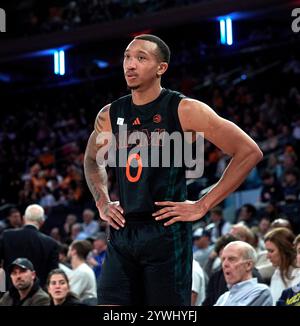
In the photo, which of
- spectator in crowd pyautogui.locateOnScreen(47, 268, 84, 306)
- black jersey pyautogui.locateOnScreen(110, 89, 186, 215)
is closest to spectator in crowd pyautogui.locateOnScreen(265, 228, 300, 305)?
spectator in crowd pyautogui.locateOnScreen(47, 268, 84, 306)

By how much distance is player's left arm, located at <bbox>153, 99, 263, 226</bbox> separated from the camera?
318cm

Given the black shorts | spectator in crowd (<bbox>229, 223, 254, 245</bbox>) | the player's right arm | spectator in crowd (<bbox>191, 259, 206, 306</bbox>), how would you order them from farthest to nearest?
spectator in crowd (<bbox>229, 223, 254, 245</bbox>) < spectator in crowd (<bbox>191, 259, 206, 306</bbox>) < the player's right arm < the black shorts

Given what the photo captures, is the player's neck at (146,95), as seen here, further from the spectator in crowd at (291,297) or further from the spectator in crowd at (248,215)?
the spectator in crowd at (248,215)

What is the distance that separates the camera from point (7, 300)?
19.4 ft

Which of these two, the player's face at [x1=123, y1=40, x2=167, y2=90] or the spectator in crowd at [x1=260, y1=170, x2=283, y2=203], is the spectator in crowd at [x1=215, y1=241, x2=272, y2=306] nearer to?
the player's face at [x1=123, y1=40, x2=167, y2=90]

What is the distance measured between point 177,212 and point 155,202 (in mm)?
110

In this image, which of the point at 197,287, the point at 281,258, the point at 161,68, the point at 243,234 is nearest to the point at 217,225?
the point at 243,234

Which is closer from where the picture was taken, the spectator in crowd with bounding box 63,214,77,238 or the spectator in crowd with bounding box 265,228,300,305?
the spectator in crowd with bounding box 265,228,300,305

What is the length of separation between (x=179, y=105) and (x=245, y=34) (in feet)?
43.8

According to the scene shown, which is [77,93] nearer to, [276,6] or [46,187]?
[46,187]

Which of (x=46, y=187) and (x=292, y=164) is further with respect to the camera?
(x=46, y=187)

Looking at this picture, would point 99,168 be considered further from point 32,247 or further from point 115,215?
point 32,247

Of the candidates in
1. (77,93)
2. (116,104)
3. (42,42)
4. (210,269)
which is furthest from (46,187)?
(116,104)
